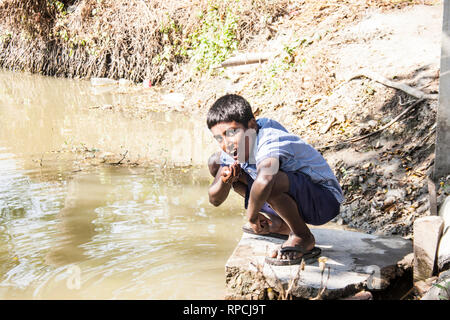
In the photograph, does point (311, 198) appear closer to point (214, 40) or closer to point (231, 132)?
point (231, 132)

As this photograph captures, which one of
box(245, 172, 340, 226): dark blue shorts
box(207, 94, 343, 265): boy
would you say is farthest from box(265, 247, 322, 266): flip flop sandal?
box(245, 172, 340, 226): dark blue shorts

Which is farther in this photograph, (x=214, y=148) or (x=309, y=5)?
(x=309, y=5)

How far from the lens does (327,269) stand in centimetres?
292

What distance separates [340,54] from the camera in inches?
272

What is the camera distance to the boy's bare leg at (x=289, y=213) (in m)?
2.84

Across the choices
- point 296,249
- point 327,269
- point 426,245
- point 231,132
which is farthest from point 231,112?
point 426,245

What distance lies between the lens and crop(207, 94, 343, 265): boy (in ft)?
9.45

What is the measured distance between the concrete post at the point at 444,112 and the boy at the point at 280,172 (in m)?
1.21

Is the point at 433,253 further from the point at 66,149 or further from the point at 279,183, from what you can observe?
the point at 66,149

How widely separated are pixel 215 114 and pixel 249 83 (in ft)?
17.0

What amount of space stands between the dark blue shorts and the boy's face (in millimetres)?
195

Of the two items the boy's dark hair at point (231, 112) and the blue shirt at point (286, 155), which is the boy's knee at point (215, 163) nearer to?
the blue shirt at point (286, 155)

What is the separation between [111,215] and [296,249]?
1.96 metres
